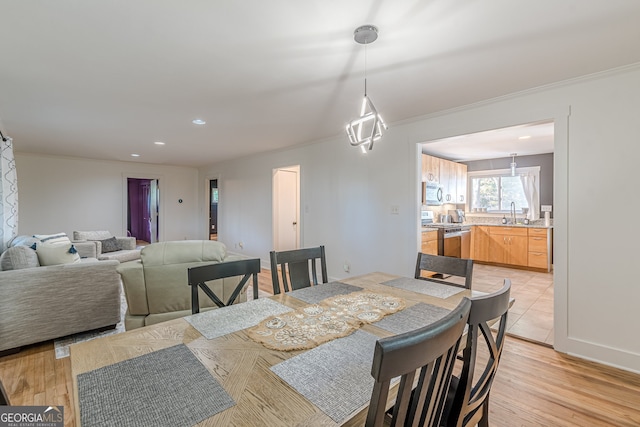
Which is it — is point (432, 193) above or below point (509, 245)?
above

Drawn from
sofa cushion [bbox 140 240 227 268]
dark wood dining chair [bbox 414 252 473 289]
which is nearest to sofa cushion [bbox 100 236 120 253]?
sofa cushion [bbox 140 240 227 268]

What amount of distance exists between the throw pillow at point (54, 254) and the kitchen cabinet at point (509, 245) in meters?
6.70

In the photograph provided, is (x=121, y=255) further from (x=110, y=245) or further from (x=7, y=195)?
(x=7, y=195)

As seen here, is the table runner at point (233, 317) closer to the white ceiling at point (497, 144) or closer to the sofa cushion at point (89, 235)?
the white ceiling at point (497, 144)

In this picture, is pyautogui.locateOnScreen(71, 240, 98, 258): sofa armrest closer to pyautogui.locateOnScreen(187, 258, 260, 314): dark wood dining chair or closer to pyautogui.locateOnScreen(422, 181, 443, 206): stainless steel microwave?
pyautogui.locateOnScreen(187, 258, 260, 314): dark wood dining chair

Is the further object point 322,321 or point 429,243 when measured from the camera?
point 429,243

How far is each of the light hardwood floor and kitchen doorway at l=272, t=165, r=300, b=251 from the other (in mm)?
3764

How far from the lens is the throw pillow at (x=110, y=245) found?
5477 millimetres

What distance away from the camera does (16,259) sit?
258 centimetres

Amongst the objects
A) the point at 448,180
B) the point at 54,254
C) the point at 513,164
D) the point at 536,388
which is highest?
the point at 513,164

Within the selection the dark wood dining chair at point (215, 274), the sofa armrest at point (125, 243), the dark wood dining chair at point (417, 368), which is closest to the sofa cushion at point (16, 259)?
the dark wood dining chair at point (215, 274)

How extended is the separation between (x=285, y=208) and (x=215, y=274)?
4.41 m

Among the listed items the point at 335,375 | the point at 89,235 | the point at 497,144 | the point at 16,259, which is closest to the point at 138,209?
the point at 89,235

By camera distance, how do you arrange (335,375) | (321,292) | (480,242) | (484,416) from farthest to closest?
(480,242), (321,292), (484,416), (335,375)
